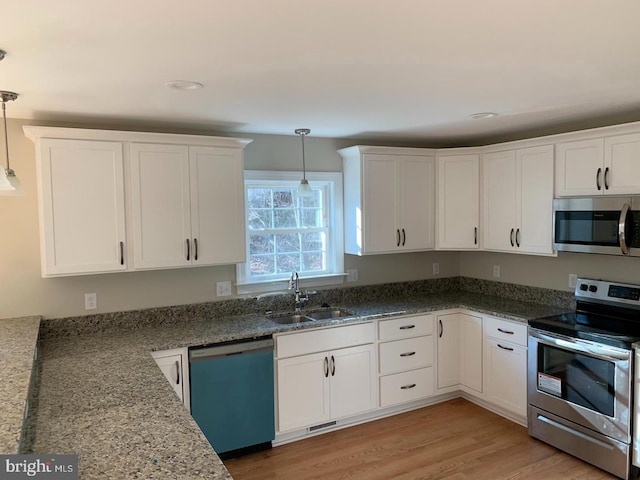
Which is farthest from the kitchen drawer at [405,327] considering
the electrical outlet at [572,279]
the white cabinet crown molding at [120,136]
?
the white cabinet crown molding at [120,136]

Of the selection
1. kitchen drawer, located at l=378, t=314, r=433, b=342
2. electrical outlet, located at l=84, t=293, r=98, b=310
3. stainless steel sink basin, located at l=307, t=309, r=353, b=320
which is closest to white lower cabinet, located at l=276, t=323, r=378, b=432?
kitchen drawer, located at l=378, t=314, r=433, b=342

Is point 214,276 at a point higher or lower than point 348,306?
higher

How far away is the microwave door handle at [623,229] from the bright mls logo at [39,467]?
3.22 meters

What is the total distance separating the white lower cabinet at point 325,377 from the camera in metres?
3.36

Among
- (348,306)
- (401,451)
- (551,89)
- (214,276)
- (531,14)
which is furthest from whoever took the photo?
(348,306)

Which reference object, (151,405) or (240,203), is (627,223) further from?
(151,405)

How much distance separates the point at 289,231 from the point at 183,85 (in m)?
1.91

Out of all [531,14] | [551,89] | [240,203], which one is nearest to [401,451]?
[240,203]

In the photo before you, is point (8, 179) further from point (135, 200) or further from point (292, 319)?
point (292, 319)

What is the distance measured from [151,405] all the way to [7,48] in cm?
151

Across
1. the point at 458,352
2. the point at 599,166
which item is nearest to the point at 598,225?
the point at 599,166

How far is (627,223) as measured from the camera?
3031 mm

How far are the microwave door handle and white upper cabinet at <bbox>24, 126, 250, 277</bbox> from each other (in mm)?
2562

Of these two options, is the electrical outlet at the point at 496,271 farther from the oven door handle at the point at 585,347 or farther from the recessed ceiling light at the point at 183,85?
the recessed ceiling light at the point at 183,85
